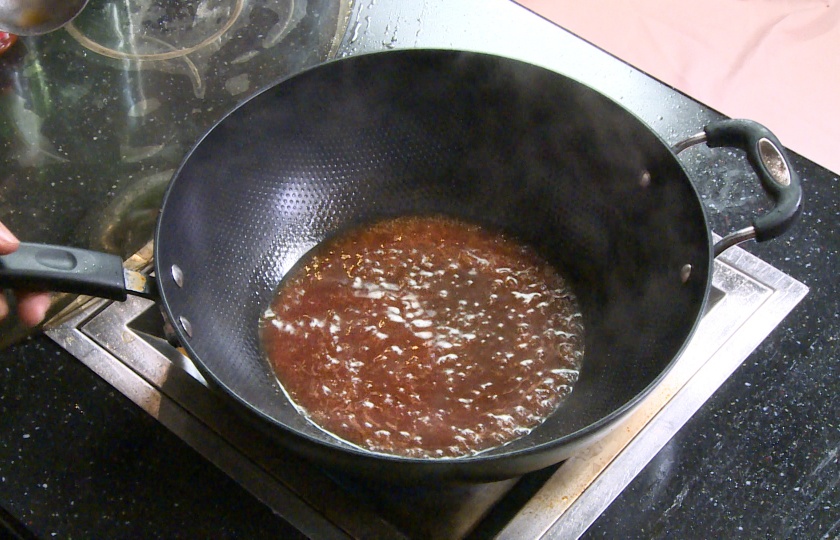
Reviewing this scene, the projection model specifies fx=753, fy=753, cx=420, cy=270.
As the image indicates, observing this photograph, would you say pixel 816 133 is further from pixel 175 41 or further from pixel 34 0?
pixel 34 0

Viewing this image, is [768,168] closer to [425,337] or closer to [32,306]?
[425,337]

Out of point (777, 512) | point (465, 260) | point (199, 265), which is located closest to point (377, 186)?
point (465, 260)

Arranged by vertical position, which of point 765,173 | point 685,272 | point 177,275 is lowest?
point 177,275

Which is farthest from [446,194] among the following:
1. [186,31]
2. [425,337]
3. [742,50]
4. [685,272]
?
[742,50]

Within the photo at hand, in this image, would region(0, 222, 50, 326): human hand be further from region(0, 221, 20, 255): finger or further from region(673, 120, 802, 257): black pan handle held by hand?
region(673, 120, 802, 257): black pan handle held by hand

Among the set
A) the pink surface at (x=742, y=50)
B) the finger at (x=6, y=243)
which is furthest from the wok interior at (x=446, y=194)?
the pink surface at (x=742, y=50)

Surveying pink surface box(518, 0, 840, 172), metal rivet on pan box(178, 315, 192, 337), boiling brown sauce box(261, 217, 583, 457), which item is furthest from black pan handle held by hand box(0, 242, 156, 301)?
pink surface box(518, 0, 840, 172)
